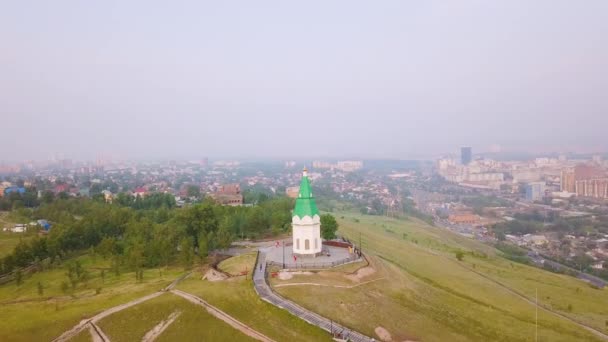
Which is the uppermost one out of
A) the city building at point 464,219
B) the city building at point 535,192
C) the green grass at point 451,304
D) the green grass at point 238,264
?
the green grass at point 238,264

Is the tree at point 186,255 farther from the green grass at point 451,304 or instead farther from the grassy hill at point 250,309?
the green grass at point 451,304

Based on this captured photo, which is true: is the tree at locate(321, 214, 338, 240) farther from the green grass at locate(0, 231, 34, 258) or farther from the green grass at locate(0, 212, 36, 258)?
the green grass at locate(0, 231, 34, 258)

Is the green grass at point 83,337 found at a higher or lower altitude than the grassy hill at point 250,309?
lower

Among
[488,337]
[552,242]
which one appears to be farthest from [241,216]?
[552,242]

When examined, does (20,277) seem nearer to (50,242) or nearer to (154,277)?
A: (50,242)

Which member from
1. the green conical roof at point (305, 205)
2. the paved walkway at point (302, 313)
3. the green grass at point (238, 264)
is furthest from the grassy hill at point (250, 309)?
the green conical roof at point (305, 205)

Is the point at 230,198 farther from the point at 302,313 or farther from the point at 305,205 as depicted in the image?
the point at 302,313

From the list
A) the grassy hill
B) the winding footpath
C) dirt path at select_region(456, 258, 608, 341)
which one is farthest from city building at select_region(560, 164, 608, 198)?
the winding footpath
